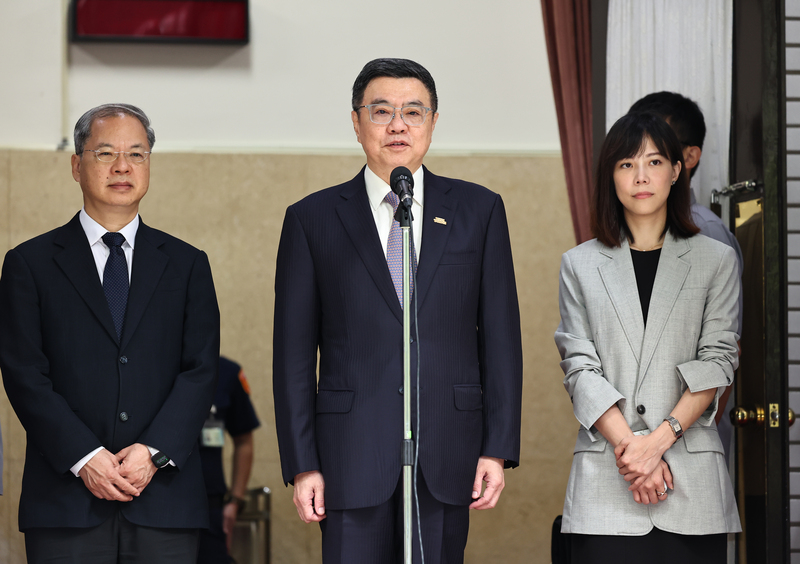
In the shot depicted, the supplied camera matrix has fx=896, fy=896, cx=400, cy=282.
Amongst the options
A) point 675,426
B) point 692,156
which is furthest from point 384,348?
point 692,156

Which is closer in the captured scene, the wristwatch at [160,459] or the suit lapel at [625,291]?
the wristwatch at [160,459]

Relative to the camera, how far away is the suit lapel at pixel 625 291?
2.51 m

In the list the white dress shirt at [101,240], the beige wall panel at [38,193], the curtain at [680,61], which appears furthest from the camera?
the beige wall panel at [38,193]

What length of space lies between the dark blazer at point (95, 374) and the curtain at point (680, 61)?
179cm

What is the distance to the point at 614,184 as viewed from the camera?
2.68 m

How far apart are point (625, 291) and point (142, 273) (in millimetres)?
1381

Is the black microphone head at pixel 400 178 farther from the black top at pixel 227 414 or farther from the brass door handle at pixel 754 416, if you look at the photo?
the black top at pixel 227 414

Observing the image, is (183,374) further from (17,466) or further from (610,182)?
(17,466)

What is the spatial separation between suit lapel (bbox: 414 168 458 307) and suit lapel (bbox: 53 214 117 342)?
2.95ft

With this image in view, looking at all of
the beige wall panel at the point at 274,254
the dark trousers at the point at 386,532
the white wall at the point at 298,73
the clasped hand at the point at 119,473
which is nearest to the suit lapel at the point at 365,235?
the dark trousers at the point at 386,532

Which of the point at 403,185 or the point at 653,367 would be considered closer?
the point at 403,185

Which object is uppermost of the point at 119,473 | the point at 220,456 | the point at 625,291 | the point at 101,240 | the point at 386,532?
the point at 101,240

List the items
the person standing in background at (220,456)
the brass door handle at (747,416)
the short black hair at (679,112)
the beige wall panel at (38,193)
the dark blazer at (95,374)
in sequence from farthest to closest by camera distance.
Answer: the beige wall panel at (38,193) → the person standing in background at (220,456) → the short black hair at (679,112) → the brass door handle at (747,416) → the dark blazer at (95,374)

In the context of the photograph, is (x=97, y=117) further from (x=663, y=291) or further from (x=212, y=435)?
(x=663, y=291)
